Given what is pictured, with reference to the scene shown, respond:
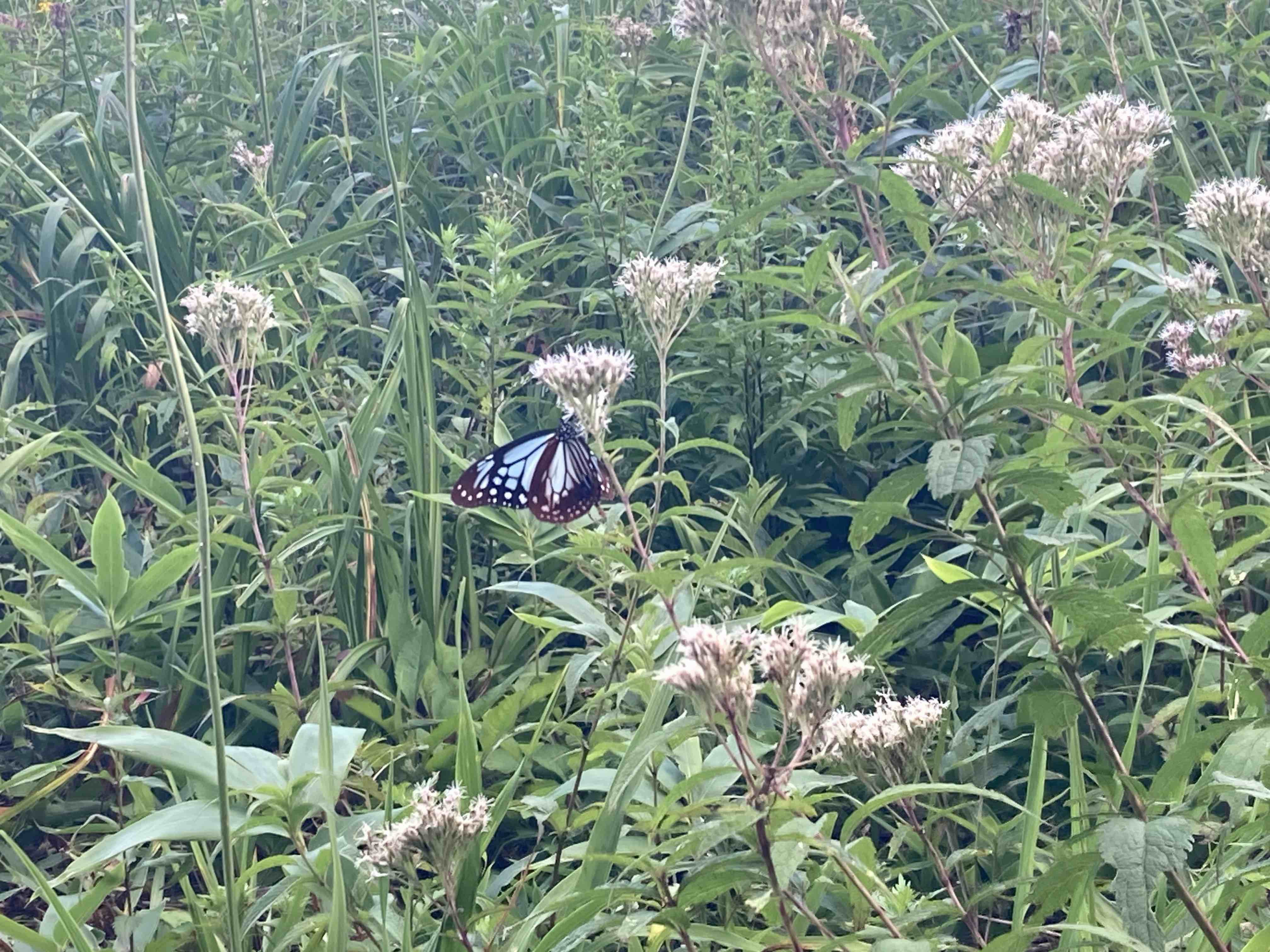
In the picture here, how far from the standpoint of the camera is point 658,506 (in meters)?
1.67

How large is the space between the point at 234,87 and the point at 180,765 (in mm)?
3264

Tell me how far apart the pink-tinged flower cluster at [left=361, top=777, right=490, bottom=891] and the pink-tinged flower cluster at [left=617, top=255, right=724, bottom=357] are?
0.80 metres

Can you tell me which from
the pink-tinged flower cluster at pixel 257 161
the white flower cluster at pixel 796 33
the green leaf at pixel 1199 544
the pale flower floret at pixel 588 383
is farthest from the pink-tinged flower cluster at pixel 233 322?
the green leaf at pixel 1199 544

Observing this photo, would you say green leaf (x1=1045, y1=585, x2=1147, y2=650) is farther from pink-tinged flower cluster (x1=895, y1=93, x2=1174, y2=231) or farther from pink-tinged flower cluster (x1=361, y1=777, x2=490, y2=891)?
pink-tinged flower cluster (x1=361, y1=777, x2=490, y2=891)

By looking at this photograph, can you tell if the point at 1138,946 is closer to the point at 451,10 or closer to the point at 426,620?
the point at 426,620

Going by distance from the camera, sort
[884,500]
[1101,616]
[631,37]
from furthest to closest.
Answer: [631,37] < [884,500] < [1101,616]

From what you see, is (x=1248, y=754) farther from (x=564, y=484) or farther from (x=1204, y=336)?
(x=564, y=484)

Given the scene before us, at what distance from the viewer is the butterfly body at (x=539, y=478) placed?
2.00m

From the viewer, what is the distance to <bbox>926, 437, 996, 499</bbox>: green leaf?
4.06 feet

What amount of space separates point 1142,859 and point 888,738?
0.93 ft

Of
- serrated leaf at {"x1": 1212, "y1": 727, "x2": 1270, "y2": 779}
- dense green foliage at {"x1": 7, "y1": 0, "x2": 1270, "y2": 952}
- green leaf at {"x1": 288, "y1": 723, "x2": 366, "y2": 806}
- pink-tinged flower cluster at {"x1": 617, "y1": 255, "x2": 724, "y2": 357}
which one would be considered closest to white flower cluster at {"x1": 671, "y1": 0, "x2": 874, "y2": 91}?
dense green foliage at {"x1": 7, "y1": 0, "x2": 1270, "y2": 952}

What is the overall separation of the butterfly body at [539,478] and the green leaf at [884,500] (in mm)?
632

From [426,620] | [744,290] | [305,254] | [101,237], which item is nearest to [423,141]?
[101,237]

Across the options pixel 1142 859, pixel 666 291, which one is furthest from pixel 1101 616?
pixel 666 291
